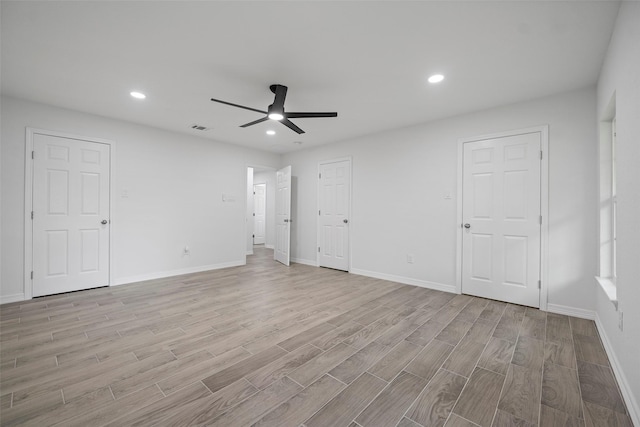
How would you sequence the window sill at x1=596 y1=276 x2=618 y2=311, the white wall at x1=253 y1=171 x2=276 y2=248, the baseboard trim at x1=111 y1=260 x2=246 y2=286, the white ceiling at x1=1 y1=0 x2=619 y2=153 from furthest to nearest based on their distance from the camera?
the white wall at x1=253 y1=171 x2=276 y2=248 → the baseboard trim at x1=111 y1=260 x2=246 y2=286 → the window sill at x1=596 y1=276 x2=618 y2=311 → the white ceiling at x1=1 y1=0 x2=619 y2=153

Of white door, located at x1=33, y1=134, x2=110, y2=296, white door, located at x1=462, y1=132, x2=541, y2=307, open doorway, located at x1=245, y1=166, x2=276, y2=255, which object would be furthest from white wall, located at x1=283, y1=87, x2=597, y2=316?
white door, located at x1=33, y1=134, x2=110, y2=296

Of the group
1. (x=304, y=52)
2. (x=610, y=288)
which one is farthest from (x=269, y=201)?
(x=610, y=288)

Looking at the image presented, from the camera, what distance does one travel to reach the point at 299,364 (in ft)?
6.64

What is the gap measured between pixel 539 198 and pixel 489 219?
58cm

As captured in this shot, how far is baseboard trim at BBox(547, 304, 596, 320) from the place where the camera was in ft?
9.61

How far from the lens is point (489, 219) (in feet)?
11.8

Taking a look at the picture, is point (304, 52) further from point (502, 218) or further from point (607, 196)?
point (607, 196)

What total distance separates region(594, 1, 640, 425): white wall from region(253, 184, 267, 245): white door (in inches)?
316

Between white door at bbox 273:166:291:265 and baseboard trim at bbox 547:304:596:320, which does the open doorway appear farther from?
baseboard trim at bbox 547:304:596:320

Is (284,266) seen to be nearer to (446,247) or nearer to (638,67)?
(446,247)

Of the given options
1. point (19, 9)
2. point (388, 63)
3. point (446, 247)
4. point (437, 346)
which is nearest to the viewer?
point (19, 9)

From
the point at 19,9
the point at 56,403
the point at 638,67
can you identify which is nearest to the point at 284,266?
the point at 56,403

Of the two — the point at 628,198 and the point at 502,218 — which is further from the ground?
the point at 628,198

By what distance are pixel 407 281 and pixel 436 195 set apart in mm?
1456
